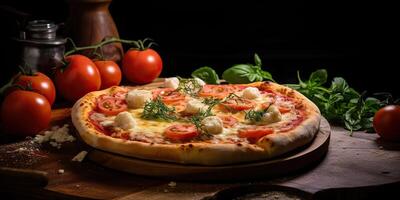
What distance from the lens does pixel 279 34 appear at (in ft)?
20.1

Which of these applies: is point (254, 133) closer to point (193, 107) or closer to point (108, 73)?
point (193, 107)

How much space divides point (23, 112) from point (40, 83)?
1.28ft

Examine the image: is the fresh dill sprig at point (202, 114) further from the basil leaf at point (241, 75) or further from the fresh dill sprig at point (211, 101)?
the basil leaf at point (241, 75)

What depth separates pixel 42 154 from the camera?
12.3 ft

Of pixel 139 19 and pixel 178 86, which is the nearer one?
pixel 178 86

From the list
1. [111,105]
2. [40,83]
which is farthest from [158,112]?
[40,83]

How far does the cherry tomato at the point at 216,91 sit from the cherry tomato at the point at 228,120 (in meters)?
0.42

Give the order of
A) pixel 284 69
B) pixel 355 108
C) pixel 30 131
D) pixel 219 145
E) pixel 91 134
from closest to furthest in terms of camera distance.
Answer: pixel 219 145, pixel 91 134, pixel 30 131, pixel 355 108, pixel 284 69

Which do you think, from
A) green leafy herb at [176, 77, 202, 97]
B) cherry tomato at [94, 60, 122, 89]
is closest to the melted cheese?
green leafy herb at [176, 77, 202, 97]

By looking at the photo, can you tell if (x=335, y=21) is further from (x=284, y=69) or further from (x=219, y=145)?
(x=219, y=145)

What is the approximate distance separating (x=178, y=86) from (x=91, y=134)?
39.7 inches

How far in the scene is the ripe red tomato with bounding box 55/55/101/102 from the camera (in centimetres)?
453

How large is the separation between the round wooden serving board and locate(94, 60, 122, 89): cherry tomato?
1.21m

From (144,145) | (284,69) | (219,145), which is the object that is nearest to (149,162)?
(144,145)
